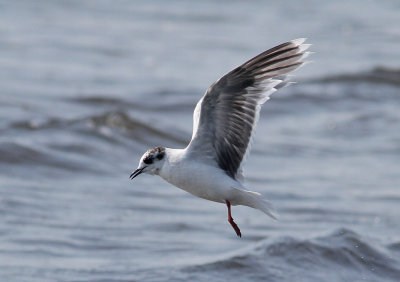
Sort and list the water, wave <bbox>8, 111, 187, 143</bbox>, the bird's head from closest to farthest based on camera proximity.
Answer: the bird's head
the water
wave <bbox>8, 111, 187, 143</bbox>

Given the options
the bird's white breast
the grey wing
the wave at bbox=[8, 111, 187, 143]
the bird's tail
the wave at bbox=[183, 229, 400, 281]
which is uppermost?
the grey wing

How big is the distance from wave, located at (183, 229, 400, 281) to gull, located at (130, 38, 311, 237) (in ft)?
6.74

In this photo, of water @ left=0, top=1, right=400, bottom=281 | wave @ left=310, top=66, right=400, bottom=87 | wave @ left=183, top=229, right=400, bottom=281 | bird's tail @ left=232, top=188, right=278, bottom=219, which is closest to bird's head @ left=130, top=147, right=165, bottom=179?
bird's tail @ left=232, top=188, right=278, bottom=219

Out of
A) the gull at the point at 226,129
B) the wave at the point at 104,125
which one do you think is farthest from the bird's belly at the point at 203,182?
the wave at the point at 104,125

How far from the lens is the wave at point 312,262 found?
27.8 ft

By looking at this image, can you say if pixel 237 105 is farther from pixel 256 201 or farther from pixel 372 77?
pixel 372 77

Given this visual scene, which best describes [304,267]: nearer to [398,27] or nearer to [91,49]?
[91,49]

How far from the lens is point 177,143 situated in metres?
13.6

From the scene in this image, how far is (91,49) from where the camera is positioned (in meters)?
18.9

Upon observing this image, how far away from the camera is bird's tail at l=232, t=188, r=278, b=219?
6.39 meters

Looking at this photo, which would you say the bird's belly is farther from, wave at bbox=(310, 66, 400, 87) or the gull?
wave at bbox=(310, 66, 400, 87)

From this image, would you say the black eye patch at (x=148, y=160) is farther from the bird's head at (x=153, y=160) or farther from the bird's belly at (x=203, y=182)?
the bird's belly at (x=203, y=182)

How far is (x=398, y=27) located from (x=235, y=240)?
1376 centimetres

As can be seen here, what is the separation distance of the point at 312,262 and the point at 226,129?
2657 millimetres
